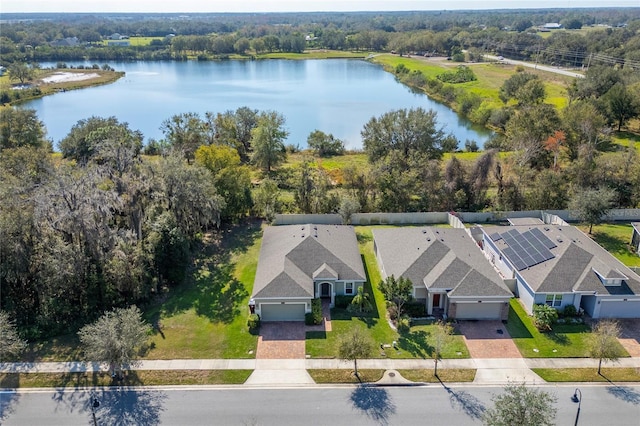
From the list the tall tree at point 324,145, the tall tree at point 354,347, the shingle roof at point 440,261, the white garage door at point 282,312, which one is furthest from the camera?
the tall tree at point 324,145

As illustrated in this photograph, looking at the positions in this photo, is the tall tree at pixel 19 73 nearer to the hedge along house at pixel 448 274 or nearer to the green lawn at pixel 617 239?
the hedge along house at pixel 448 274

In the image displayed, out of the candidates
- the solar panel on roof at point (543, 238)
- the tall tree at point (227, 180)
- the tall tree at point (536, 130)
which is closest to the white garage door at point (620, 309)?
the solar panel on roof at point (543, 238)

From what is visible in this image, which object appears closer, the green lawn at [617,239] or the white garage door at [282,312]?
the white garage door at [282,312]

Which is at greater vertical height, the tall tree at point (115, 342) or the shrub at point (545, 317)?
the tall tree at point (115, 342)

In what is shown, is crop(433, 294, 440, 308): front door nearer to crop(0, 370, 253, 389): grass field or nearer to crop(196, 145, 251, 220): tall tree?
crop(0, 370, 253, 389): grass field

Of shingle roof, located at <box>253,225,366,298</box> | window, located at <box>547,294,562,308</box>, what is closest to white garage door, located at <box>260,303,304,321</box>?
shingle roof, located at <box>253,225,366,298</box>

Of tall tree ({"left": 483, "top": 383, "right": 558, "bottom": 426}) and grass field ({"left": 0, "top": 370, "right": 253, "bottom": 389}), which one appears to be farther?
grass field ({"left": 0, "top": 370, "right": 253, "bottom": 389})

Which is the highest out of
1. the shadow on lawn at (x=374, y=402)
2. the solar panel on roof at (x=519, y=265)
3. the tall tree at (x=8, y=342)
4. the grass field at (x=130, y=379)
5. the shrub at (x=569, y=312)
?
the solar panel on roof at (x=519, y=265)
